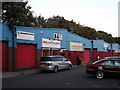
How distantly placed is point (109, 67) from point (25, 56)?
10997 millimetres

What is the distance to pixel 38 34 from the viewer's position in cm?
2356

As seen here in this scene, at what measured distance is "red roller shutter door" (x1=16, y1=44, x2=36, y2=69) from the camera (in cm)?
2073

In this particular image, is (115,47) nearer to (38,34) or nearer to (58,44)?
(58,44)

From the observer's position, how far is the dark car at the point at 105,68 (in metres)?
13.4

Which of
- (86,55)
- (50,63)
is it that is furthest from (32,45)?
(86,55)

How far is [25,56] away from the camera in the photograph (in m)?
21.7

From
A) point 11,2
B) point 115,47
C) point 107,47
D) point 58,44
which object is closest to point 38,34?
point 58,44

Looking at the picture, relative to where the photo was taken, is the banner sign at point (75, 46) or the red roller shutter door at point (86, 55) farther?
the red roller shutter door at point (86, 55)

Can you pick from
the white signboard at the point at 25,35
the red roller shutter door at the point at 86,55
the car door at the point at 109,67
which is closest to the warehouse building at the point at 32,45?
the white signboard at the point at 25,35

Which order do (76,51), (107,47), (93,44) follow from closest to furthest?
(76,51)
(93,44)
(107,47)

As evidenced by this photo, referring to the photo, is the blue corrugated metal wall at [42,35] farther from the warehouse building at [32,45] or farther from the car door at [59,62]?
the car door at [59,62]

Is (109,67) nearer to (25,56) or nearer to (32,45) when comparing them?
(25,56)

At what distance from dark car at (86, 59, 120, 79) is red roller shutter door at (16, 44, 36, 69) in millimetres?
9258

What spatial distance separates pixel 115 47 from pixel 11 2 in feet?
114
